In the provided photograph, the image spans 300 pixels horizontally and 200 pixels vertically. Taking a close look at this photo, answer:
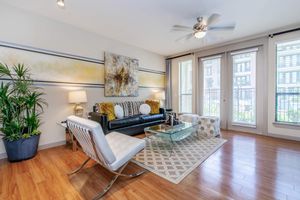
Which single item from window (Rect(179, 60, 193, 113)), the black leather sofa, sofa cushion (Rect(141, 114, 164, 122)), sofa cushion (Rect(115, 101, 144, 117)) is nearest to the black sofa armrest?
the black leather sofa

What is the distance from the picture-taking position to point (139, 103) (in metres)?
4.68

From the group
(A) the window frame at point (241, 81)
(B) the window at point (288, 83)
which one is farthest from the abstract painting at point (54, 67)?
(B) the window at point (288, 83)

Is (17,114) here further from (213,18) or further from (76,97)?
(213,18)

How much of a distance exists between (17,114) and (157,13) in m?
3.19

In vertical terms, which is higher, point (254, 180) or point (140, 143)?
point (140, 143)

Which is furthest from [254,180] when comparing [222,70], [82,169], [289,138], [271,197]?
[222,70]

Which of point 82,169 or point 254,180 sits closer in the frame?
Result: point 254,180

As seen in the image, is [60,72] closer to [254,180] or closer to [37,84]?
[37,84]

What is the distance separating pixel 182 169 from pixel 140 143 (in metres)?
0.74

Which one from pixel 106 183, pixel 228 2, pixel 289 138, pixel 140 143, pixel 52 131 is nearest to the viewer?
pixel 106 183

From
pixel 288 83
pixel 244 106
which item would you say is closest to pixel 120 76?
pixel 244 106

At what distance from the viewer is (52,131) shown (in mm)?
3180

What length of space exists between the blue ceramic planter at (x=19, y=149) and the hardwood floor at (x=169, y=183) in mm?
111

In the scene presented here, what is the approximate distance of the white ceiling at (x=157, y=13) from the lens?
2.61 m
